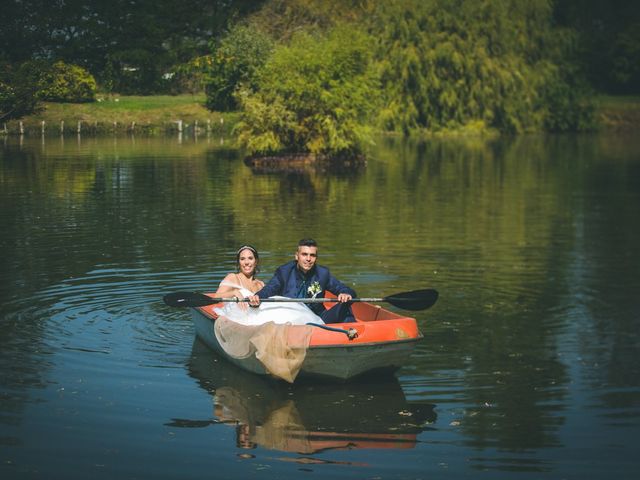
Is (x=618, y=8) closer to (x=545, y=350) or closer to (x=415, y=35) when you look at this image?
(x=415, y=35)

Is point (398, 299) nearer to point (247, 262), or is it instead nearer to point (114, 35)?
point (247, 262)

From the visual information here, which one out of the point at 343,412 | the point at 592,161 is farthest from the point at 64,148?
the point at 343,412

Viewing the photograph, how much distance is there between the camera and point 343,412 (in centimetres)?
1217

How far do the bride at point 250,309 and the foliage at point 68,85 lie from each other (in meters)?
71.0

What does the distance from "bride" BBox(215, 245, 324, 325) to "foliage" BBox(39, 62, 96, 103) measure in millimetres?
70978

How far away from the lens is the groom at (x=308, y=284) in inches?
554

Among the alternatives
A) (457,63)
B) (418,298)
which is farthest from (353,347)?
(457,63)

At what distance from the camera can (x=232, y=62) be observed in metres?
82.0

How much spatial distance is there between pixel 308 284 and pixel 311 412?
244cm

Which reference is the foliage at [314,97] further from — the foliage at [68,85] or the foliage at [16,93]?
the foliage at [68,85]

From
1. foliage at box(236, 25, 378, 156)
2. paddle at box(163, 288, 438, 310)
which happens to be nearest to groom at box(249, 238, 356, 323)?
paddle at box(163, 288, 438, 310)

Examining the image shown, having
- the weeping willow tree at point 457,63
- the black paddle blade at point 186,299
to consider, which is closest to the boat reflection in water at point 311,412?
the black paddle blade at point 186,299

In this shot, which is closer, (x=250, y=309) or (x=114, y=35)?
(x=250, y=309)

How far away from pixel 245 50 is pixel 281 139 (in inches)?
1164
